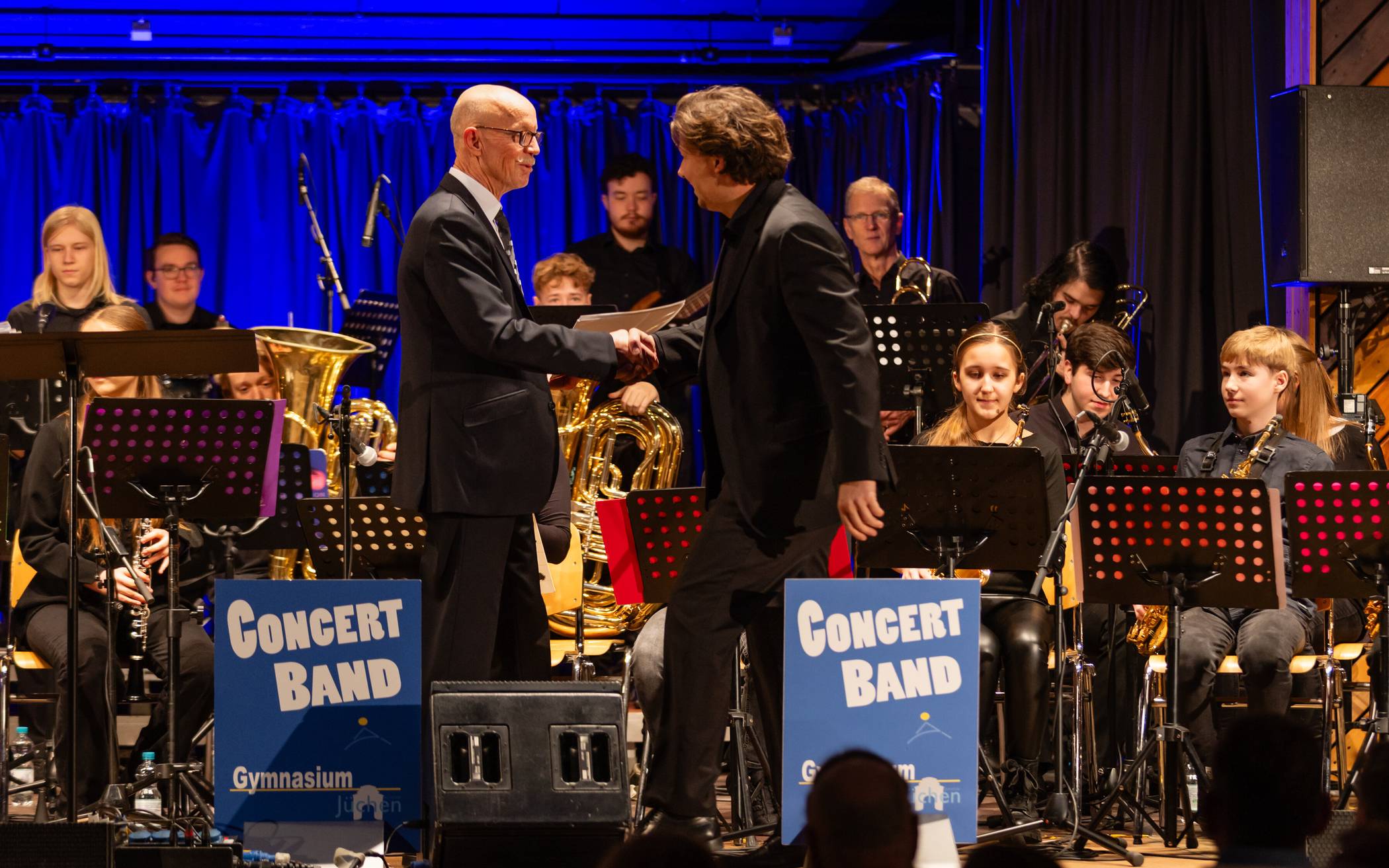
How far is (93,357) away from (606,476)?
8.19ft

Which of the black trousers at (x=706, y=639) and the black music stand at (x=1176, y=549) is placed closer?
the black trousers at (x=706, y=639)

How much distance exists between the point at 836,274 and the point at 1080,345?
266cm

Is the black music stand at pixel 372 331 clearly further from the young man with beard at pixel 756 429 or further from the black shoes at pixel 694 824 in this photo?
the black shoes at pixel 694 824

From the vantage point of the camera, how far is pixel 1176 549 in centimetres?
458

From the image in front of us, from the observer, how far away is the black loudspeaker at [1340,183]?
612cm

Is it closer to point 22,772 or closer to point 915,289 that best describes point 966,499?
point 915,289

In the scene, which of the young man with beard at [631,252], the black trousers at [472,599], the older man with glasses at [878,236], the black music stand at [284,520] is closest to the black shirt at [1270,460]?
the older man with glasses at [878,236]

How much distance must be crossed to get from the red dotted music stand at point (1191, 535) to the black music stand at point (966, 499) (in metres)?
0.17

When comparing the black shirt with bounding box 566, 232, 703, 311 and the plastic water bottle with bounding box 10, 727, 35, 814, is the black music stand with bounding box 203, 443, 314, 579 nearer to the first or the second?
the plastic water bottle with bounding box 10, 727, 35, 814

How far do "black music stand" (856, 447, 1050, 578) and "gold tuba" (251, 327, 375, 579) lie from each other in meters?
2.60

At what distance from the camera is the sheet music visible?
434cm

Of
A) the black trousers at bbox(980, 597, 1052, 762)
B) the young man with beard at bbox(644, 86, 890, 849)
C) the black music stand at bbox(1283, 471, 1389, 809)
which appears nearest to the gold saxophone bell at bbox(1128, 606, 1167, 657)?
the black trousers at bbox(980, 597, 1052, 762)

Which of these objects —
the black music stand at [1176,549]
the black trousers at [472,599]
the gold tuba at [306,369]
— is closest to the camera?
the black trousers at [472,599]

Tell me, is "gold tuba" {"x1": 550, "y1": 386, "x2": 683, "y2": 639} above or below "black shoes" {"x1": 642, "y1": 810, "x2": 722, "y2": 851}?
above
